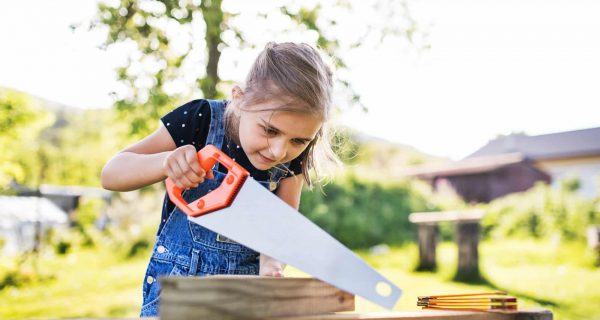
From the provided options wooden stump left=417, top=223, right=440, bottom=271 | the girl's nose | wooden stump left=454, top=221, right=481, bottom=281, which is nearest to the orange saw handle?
the girl's nose

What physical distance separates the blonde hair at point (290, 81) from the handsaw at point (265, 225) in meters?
0.47

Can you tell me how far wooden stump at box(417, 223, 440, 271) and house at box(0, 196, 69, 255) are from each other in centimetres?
828

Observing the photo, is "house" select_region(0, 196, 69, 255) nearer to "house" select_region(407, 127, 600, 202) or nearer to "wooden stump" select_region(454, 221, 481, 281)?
"wooden stump" select_region(454, 221, 481, 281)

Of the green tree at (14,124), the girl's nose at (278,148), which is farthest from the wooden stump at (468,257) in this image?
the girl's nose at (278,148)

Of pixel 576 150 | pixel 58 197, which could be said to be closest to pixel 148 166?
pixel 576 150

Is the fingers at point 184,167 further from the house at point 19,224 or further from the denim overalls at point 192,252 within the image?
the house at point 19,224

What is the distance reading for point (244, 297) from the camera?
4.88ft

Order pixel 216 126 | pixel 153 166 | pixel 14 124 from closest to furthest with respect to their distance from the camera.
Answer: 1. pixel 153 166
2. pixel 216 126
3. pixel 14 124

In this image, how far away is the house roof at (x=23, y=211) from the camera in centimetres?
1282

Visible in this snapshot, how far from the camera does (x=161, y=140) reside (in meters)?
2.51

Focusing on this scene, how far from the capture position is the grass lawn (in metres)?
8.69

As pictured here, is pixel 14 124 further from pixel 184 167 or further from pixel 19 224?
pixel 184 167

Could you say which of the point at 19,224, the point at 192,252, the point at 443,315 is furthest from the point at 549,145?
the point at 443,315

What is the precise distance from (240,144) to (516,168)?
1179 inches
